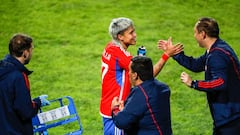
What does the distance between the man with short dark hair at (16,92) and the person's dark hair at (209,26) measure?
6.58ft

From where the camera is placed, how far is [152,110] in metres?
5.71

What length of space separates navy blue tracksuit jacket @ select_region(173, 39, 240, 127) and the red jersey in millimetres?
905

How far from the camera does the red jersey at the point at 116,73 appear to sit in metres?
6.85

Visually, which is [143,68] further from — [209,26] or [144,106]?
[209,26]

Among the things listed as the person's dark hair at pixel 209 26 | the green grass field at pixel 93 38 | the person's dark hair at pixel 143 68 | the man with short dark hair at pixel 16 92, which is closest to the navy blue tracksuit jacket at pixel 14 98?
the man with short dark hair at pixel 16 92

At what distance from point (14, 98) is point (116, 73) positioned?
1408 millimetres

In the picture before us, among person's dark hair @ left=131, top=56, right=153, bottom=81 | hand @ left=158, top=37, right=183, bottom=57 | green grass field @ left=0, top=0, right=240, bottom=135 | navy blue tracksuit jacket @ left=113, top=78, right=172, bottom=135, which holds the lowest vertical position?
green grass field @ left=0, top=0, right=240, bottom=135

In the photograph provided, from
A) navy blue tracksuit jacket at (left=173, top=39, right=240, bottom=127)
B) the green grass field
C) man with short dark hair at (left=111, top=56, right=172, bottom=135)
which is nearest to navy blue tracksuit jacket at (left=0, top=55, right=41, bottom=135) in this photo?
man with short dark hair at (left=111, top=56, right=172, bottom=135)

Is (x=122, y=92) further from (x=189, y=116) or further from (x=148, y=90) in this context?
(x=189, y=116)

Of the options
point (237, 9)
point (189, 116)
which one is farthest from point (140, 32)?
point (189, 116)

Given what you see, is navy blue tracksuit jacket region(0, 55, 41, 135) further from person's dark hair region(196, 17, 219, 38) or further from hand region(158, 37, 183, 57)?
person's dark hair region(196, 17, 219, 38)

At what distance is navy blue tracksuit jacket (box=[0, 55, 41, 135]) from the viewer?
603 cm

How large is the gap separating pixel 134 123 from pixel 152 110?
0.76 feet

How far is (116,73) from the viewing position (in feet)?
22.7
